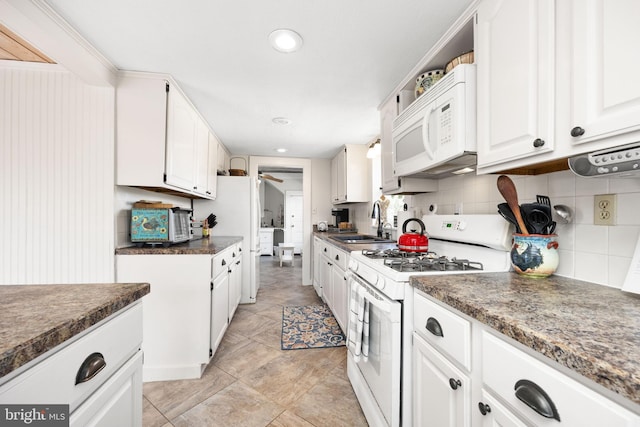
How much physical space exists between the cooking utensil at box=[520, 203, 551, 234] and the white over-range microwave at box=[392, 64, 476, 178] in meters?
0.36

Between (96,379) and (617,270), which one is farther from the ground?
(617,270)

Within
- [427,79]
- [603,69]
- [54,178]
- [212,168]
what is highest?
[427,79]

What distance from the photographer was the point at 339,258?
2568mm

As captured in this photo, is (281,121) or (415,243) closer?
(415,243)

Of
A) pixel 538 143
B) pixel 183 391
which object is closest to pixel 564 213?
pixel 538 143

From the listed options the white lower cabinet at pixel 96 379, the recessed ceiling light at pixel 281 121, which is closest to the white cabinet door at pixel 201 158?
the recessed ceiling light at pixel 281 121

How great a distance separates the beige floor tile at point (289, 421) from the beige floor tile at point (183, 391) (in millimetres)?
508

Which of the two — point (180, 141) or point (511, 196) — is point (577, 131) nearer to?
point (511, 196)

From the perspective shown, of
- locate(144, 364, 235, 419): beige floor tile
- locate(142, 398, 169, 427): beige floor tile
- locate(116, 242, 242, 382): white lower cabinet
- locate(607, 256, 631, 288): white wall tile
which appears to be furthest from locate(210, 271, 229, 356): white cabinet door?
locate(607, 256, 631, 288): white wall tile

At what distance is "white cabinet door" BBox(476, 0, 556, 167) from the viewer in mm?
923

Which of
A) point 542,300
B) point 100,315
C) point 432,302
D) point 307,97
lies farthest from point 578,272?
point 307,97

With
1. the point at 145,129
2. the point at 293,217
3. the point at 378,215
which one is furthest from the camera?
the point at 293,217

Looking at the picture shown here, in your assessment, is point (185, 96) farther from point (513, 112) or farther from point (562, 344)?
point (562, 344)

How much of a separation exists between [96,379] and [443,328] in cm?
107
